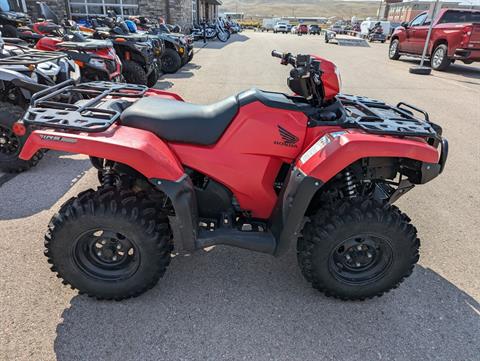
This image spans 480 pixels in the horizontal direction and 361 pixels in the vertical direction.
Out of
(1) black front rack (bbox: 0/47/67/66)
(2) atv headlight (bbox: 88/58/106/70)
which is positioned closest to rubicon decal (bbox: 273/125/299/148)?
(1) black front rack (bbox: 0/47/67/66)

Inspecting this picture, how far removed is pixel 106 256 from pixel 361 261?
66.7 inches

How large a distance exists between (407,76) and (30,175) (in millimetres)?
11644

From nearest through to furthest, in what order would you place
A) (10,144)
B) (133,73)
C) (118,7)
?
(10,144)
(133,73)
(118,7)

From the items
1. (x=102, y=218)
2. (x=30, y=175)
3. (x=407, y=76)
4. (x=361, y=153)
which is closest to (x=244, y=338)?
(x=102, y=218)

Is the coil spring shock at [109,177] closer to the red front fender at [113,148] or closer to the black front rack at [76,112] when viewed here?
the black front rack at [76,112]

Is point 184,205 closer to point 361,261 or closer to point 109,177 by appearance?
point 109,177

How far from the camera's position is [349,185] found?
2590 mm

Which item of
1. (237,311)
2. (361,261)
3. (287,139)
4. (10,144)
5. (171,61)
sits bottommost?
(171,61)

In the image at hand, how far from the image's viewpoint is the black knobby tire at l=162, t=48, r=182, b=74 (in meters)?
11.5

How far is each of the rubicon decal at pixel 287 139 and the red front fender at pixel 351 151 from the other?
160 millimetres

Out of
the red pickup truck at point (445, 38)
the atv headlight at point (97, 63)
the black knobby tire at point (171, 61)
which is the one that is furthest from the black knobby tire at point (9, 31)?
the red pickup truck at point (445, 38)

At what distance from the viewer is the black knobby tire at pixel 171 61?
1152 cm

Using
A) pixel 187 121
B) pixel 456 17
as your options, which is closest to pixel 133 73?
pixel 187 121

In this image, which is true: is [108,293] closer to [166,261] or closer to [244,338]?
[166,261]
